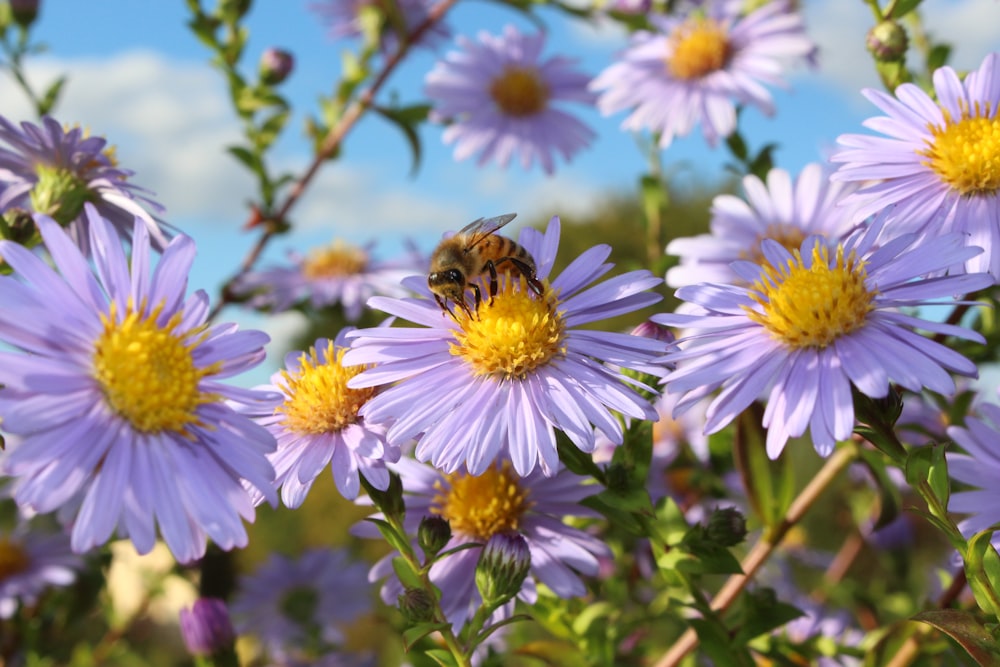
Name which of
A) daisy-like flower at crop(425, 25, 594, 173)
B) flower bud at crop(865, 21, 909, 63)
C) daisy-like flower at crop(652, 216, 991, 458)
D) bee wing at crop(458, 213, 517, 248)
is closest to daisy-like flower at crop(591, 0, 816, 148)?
daisy-like flower at crop(425, 25, 594, 173)

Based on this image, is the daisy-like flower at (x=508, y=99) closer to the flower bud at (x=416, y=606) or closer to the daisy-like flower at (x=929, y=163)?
the daisy-like flower at (x=929, y=163)

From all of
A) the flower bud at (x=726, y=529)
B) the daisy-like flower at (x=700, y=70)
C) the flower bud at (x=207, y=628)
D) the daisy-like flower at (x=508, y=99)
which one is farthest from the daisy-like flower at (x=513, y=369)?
the daisy-like flower at (x=508, y=99)

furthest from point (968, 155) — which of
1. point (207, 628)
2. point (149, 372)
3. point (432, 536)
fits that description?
point (207, 628)

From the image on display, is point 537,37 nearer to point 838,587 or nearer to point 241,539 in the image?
point 838,587

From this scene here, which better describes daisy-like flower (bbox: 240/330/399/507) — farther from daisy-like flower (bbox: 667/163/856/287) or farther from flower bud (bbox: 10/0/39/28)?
flower bud (bbox: 10/0/39/28)

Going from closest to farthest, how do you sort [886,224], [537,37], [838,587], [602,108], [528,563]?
[528,563] → [886,224] → [602,108] → [838,587] → [537,37]

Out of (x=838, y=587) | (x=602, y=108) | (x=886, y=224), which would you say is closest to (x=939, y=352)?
(x=886, y=224)
